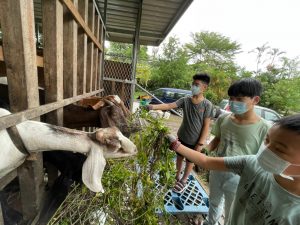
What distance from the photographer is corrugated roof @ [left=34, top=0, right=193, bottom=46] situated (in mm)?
4461

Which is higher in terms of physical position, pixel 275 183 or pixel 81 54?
pixel 81 54

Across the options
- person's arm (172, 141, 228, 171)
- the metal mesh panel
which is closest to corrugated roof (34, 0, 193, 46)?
the metal mesh panel

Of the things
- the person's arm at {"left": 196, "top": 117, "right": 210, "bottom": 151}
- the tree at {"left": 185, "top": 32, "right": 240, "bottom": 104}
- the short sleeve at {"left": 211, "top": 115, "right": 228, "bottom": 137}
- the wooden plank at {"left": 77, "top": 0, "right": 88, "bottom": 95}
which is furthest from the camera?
the tree at {"left": 185, "top": 32, "right": 240, "bottom": 104}

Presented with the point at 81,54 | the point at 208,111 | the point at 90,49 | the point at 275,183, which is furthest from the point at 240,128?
the point at 90,49

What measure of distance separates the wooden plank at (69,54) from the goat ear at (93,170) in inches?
66.5

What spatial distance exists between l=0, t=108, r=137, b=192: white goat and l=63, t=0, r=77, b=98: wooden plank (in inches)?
55.6

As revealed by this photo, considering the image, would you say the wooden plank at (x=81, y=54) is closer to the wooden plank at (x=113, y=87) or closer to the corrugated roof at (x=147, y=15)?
the corrugated roof at (x=147, y=15)

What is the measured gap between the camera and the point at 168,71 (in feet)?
82.9

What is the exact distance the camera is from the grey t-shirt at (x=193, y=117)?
3339 mm

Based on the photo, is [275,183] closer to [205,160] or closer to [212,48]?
[205,160]

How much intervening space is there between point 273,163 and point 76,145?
1249 millimetres

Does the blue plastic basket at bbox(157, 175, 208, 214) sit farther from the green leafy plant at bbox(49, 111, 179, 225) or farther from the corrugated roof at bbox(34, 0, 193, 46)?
the corrugated roof at bbox(34, 0, 193, 46)

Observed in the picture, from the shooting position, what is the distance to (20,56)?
1251mm

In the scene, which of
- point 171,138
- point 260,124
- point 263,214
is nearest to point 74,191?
point 171,138
